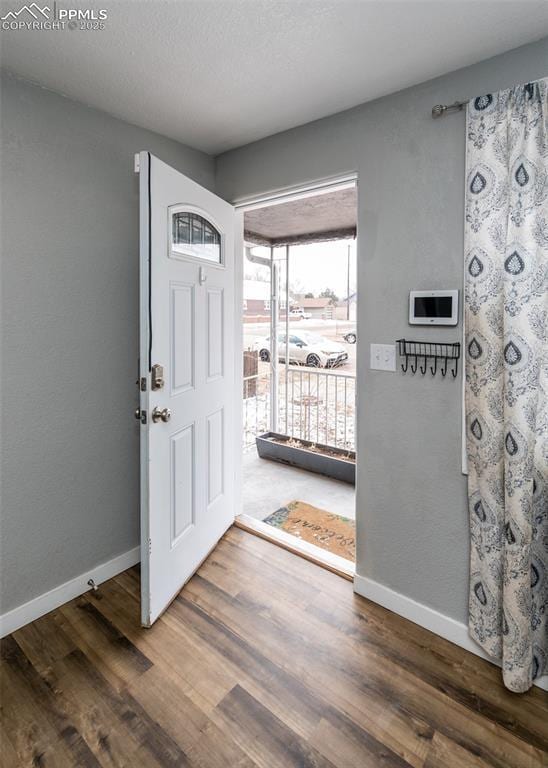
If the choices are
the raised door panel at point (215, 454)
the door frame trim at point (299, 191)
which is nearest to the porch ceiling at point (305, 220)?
the door frame trim at point (299, 191)

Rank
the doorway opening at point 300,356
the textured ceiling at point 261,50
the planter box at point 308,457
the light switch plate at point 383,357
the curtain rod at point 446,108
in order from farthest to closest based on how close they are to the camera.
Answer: the planter box at point 308,457 < the doorway opening at point 300,356 < the light switch plate at point 383,357 < the curtain rod at point 446,108 < the textured ceiling at point 261,50

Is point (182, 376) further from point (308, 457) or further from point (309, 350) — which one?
point (309, 350)

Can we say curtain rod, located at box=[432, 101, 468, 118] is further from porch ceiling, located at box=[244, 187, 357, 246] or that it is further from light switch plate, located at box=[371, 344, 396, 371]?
porch ceiling, located at box=[244, 187, 357, 246]

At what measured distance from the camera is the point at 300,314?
442 cm

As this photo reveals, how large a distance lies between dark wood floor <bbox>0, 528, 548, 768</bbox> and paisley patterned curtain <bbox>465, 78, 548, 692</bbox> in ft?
0.83

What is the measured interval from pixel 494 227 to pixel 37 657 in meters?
2.48

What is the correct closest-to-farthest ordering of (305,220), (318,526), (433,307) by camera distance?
(433,307) < (318,526) < (305,220)

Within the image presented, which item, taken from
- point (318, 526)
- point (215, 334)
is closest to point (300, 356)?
point (318, 526)

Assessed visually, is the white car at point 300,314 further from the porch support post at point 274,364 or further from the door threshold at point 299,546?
the door threshold at point 299,546

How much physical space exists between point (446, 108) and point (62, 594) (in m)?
2.73

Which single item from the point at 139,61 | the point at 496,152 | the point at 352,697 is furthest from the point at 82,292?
the point at 352,697

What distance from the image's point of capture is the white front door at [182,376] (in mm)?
1687

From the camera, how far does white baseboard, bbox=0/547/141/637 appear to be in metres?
1.77

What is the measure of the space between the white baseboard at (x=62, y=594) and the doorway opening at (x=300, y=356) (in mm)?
1107
